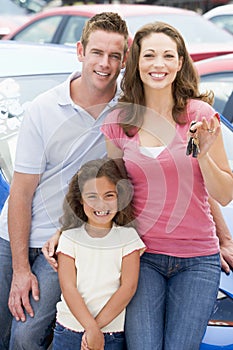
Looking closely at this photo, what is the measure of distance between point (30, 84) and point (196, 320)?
1.66 meters

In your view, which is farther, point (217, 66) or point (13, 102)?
point (217, 66)

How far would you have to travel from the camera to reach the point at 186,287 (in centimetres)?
277

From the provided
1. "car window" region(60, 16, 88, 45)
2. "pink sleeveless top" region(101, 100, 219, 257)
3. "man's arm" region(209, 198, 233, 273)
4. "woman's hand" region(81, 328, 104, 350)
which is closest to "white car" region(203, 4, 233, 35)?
"car window" region(60, 16, 88, 45)

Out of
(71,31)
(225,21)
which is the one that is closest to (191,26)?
(71,31)

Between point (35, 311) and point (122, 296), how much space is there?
42cm

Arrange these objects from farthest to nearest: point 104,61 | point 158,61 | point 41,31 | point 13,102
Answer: point 41,31
point 13,102
point 104,61
point 158,61

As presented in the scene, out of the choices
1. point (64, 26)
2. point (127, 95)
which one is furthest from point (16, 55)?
point (64, 26)

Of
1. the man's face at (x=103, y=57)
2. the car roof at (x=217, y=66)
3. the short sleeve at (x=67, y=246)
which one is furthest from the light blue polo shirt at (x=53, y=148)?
the car roof at (x=217, y=66)

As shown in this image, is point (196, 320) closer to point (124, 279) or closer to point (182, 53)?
point (124, 279)

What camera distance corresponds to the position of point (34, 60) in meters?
3.97

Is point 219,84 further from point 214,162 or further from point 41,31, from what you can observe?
point 41,31

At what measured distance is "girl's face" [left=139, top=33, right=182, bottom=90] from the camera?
112 inches

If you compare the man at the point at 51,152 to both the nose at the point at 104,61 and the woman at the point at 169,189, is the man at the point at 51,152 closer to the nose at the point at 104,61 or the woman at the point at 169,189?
the nose at the point at 104,61

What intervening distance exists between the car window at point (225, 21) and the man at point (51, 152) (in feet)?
24.8
